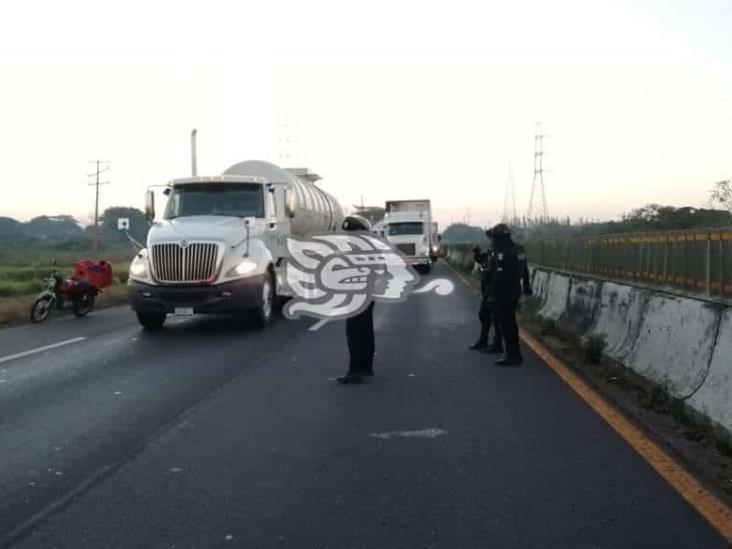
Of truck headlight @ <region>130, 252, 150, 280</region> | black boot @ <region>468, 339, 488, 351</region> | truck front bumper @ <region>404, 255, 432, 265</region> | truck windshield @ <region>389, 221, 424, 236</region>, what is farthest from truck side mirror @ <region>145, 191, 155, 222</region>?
truck windshield @ <region>389, 221, 424, 236</region>

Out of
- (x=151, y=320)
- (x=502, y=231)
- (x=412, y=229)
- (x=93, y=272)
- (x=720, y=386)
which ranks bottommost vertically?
(x=151, y=320)

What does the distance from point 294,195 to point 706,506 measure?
43.5 feet

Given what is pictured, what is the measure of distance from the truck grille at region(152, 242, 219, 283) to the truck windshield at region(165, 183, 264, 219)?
183 cm

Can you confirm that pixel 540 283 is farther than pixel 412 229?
No

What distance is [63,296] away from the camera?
56.9 feet

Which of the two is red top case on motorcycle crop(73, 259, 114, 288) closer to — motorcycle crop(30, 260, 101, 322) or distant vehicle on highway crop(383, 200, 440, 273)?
motorcycle crop(30, 260, 101, 322)

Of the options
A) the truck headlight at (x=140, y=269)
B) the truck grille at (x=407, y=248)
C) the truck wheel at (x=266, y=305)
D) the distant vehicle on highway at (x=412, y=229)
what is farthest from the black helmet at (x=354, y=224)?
the truck grille at (x=407, y=248)

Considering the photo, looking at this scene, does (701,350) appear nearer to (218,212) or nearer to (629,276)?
(629,276)

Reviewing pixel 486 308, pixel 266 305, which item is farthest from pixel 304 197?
pixel 486 308

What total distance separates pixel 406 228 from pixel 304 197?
21.7 metres

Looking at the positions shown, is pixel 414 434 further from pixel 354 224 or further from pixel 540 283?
pixel 540 283

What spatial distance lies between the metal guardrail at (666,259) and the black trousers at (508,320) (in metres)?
1.72

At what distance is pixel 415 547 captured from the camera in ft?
14.1

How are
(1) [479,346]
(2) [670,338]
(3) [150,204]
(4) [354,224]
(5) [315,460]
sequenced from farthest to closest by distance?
1. (3) [150,204]
2. (1) [479,346]
3. (4) [354,224]
4. (2) [670,338]
5. (5) [315,460]
